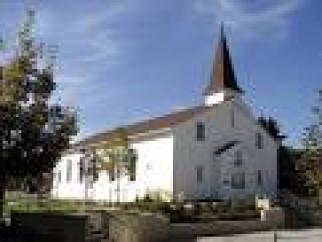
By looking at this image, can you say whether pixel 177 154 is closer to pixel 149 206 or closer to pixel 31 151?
pixel 149 206

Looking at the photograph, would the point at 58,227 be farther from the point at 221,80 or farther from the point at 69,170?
the point at 69,170

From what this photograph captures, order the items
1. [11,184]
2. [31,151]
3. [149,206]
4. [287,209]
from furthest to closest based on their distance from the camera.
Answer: [287,209] < [149,206] < [11,184] < [31,151]

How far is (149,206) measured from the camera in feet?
139

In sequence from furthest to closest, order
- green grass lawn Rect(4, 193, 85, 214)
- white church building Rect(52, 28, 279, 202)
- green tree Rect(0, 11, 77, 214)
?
white church building Rect(52, 28, 279, 202)
green grass lawn Rect(4, 193, 85, 214)
green tree Rect(0, 11, 77, 214)

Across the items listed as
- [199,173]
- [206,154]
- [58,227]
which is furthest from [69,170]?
[58,227]

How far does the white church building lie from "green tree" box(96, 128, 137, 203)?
1.56 meters

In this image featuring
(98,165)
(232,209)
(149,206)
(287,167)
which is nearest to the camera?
(149,206)

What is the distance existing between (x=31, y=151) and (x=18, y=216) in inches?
180

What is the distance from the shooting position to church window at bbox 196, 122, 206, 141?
186 ft

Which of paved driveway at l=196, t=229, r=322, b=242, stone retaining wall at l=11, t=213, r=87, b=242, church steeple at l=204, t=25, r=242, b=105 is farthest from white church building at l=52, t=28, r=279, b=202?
stone retaining wall at l=11, t=213, r=87, b=242

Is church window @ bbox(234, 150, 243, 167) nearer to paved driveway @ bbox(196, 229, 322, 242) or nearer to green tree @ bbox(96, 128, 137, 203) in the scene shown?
green tree @ bbox(96, 128, 137, 203)

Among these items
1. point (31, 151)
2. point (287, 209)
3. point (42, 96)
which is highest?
point (42, 96)

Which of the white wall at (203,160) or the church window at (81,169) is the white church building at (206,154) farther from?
the church window at (81,169)

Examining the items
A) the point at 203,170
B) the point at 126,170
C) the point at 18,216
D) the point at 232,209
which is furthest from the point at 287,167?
the point at 18,216
